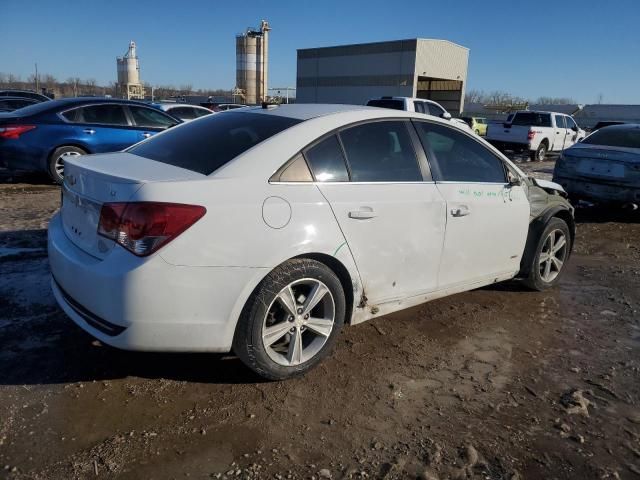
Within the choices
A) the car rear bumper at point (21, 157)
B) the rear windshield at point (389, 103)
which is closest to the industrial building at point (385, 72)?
the rear windshield at point (389, 103)

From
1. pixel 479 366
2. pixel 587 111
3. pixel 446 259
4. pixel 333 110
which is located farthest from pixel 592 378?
pixel 587 111

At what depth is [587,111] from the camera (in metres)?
54.7

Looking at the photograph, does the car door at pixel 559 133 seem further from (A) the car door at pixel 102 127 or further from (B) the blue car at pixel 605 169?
(A) the car door at pixel 102 127

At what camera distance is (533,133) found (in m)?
17.8

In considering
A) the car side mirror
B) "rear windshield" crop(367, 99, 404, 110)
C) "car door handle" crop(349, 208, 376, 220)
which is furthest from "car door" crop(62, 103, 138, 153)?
"rear windshield" crop(367, 99, 404, 110)

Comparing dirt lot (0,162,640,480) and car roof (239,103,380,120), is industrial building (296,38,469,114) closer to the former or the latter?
car roof (239,103,380,120)

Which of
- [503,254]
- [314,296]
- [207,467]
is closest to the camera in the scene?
[207,467]

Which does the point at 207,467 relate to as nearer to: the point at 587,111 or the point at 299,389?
the point at 299,389

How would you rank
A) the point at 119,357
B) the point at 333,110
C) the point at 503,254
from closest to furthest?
the point at 119,357, the point at 333,110, the point at 503,254

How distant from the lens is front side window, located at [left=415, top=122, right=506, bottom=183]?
3.80 m

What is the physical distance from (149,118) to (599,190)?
7.84 m

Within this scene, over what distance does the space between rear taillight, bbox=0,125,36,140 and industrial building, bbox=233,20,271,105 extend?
57003 millimetres

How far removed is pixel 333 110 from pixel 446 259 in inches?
52.5

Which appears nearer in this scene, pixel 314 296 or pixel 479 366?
pixel 314 296
